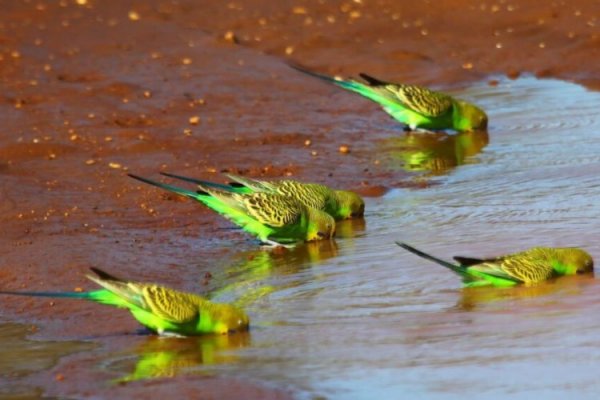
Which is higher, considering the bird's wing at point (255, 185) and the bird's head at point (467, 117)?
the bird's head at point (467, 117)

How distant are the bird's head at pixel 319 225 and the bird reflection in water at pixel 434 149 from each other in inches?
76.4

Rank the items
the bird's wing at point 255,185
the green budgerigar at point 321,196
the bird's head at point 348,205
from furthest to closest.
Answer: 1. the bird's head at point 348,205
2. the green budgerigar at point 321,196
3. the bird's wing at point 255,185

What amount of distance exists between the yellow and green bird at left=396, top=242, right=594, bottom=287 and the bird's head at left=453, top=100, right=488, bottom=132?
4690mm

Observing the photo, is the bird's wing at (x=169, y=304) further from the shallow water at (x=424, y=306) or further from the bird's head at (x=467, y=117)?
the bird's head at (x=467, y=117)

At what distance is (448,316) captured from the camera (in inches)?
268

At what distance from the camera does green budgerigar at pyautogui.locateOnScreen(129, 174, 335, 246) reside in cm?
867

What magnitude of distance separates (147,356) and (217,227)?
114 inches

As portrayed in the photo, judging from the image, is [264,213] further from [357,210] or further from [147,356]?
[147,356]

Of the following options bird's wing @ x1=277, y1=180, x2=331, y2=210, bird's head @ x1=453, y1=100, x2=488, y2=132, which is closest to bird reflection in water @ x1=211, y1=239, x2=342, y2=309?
bird's wing @ x1=277, y1=180, x2=331, y2=210

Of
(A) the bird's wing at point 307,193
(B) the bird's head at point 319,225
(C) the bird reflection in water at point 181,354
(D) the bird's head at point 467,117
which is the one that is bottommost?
(C) the bird reflection in water at point 181,354

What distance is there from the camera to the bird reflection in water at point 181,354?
6262 mm

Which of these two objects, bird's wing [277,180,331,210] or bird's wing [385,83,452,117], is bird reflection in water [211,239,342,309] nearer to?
bird's wing [277,180,331,210]

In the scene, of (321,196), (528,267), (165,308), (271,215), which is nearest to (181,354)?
(165,308)

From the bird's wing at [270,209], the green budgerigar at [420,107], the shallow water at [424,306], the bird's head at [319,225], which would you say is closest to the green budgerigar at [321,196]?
the shallow water at [424,306]
